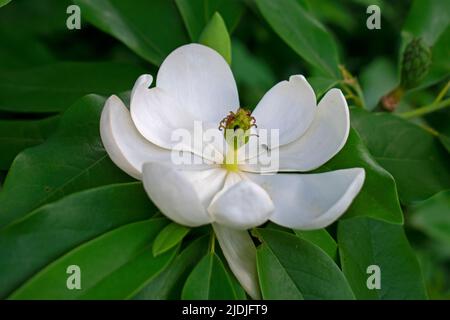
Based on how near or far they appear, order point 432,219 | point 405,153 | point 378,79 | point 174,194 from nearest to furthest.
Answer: point 174,194 → point 405,153 → point 432,219 → point 378,79

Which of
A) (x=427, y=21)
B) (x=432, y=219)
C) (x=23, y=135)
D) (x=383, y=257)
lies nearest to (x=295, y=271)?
(x=383, y=257)

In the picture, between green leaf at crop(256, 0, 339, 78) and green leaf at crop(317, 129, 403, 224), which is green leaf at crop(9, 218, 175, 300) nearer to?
Result: green leaf at crop(317, 129, 403, 224)

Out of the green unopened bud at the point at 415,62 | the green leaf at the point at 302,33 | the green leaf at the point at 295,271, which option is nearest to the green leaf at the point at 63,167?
the green leaf at the point at 295,271

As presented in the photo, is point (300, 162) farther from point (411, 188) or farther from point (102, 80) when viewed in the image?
point (102, 80)

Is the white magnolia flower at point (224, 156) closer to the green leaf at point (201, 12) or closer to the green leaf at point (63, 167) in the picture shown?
the green leaf at point (63, 167)

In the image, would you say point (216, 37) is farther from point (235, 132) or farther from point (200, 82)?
point (235, 132)
